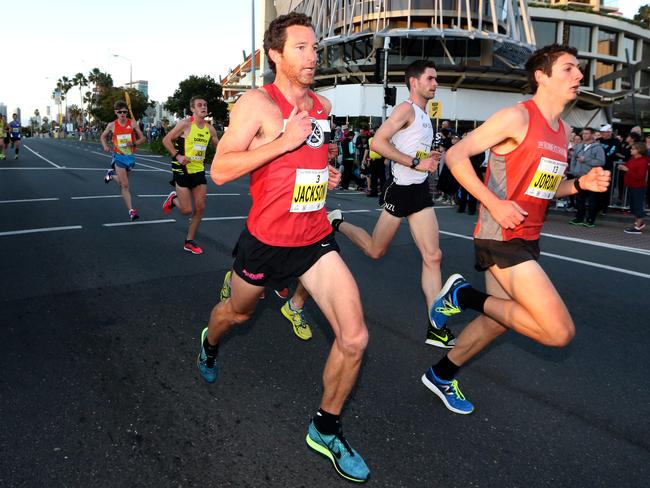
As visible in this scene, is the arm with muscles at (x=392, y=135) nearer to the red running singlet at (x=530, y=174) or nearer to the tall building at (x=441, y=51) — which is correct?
the red running singlet at (x=530, y=174)

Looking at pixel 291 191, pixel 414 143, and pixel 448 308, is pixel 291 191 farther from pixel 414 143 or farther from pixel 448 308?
pixel 414 143

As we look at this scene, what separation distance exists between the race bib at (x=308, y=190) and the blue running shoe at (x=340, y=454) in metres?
1.09

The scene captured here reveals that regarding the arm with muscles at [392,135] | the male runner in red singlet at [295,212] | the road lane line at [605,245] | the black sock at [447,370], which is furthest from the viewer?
the road lane line at [605,245]

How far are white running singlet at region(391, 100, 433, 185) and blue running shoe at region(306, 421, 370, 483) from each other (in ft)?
8.05

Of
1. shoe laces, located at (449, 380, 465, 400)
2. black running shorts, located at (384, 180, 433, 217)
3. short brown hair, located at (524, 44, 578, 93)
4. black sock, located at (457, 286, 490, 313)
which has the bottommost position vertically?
shoe laces, located at (449, 380, 465, 400)

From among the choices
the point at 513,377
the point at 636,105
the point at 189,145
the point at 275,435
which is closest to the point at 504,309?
the point at 513,377

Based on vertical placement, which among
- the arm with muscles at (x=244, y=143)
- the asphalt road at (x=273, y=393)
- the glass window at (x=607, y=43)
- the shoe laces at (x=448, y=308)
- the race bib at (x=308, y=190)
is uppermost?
the glass window at (x=607, y=43)

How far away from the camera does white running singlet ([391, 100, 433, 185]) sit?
446 centimetres

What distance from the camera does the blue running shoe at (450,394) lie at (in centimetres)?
305

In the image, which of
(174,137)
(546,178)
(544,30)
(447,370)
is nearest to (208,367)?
(447,370)

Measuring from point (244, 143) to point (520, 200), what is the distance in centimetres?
154

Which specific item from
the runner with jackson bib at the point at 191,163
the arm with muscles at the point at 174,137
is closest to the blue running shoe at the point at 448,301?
the runner with jackson bib at the point at 191,163

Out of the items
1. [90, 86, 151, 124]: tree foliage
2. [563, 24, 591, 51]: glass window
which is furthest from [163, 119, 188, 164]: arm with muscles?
[90, 86, 151, 124]: tree foliage

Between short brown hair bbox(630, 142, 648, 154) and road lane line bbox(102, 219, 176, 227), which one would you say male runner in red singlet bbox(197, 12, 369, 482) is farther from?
short brown hair bbox(630, 142, 648, 154)
